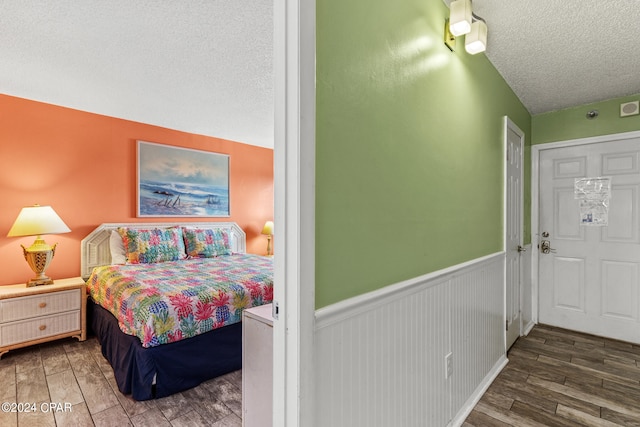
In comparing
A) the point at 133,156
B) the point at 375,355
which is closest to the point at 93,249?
the point at 133,156

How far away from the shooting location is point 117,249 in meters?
3.51

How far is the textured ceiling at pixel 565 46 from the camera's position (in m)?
1.75

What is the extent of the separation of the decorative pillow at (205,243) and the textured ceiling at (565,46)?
345cm

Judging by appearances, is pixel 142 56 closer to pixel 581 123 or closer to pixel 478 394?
pixel 478 394

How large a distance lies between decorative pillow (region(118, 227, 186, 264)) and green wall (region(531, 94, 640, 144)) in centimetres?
435

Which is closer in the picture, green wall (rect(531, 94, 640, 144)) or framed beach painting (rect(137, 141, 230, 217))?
green wall (rect(531, 94, 640, 144))

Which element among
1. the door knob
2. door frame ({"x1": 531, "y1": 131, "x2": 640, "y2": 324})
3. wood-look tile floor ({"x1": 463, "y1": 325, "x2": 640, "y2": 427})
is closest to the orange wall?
wood-look tile floor ({"x1": 463, "y1": 325, "x2": 640, "y2": 427})

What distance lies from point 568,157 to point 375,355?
3470mm

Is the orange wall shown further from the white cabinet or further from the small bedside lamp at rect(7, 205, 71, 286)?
the white cabinet

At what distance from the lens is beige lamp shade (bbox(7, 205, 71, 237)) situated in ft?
9.19

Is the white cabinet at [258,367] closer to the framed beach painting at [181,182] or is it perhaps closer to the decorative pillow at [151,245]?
the decorative pillow at [151,245]

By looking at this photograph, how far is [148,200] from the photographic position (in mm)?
3896

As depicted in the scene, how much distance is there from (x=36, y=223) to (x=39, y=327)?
936 millimetres

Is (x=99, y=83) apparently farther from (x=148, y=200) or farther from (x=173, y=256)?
(x=173, y=256)
